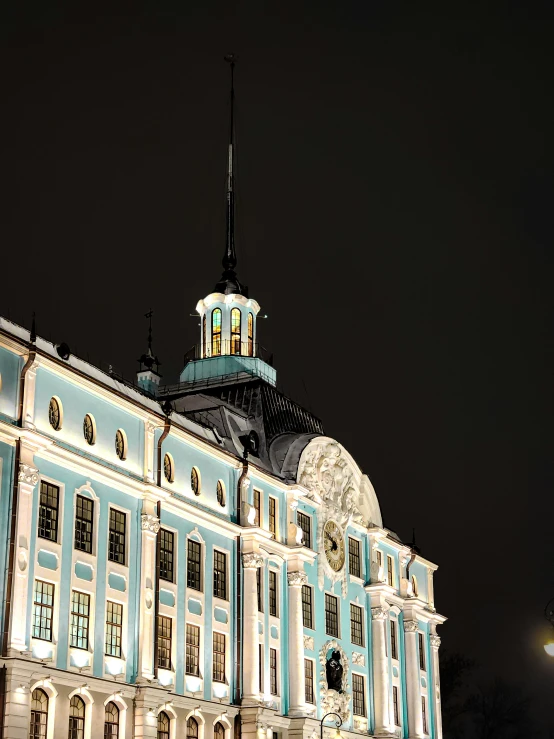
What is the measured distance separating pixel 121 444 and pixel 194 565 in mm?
7283

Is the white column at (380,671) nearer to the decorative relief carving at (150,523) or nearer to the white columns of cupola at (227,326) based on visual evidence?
the white columns of cupola at (227,326)

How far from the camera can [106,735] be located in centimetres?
4938

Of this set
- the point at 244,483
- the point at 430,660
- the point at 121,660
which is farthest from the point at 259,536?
the point at 430,660

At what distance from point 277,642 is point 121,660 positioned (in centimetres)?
1321

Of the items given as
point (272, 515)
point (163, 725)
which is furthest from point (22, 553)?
point (272, 515)

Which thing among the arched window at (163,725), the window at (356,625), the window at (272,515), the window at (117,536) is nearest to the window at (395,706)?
the window at (356,625)

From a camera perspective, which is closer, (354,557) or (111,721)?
(111,721)

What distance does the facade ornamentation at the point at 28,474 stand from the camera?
46781mm

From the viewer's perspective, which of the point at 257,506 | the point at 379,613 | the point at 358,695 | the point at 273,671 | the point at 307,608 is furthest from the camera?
the point at 379,613

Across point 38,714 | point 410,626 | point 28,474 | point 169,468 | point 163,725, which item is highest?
point 169,468

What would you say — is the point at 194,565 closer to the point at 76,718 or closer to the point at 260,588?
the point at 260,588

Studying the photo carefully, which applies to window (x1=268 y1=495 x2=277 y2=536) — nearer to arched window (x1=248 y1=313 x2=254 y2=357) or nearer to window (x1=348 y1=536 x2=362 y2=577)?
window (x1=348 y1=536 x2=362 y2=577)

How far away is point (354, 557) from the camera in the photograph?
71688mm

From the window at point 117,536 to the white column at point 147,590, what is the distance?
1.03m
